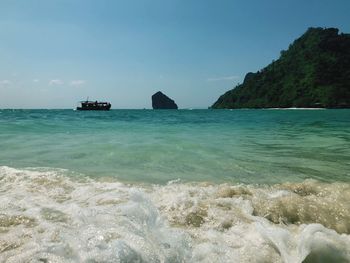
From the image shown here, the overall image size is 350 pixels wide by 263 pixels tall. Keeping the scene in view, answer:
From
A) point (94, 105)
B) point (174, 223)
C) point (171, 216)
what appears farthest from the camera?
point (94, 105)

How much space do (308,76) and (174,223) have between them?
15219cm

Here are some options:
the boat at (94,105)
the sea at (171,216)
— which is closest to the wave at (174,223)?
the sea at (171,216)

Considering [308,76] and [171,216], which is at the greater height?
[308,76]

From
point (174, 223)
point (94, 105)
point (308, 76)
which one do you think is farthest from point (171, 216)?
point (308, 76)

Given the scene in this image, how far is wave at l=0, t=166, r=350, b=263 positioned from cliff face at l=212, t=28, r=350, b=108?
434 ft

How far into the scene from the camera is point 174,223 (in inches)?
163

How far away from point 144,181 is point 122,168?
67.2 inches

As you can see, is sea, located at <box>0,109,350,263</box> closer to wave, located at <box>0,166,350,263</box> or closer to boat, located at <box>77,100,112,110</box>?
wave, located at <box>0,166,350,263</box>

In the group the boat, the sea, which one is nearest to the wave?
the sea

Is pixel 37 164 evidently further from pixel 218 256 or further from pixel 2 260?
pixel 218 256

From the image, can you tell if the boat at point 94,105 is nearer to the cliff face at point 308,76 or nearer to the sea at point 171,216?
the cliff face at point 308,76

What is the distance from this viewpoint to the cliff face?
131 m

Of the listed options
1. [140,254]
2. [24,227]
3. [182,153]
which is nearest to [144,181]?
[24,227]

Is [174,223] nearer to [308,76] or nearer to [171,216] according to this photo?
[171,216]
